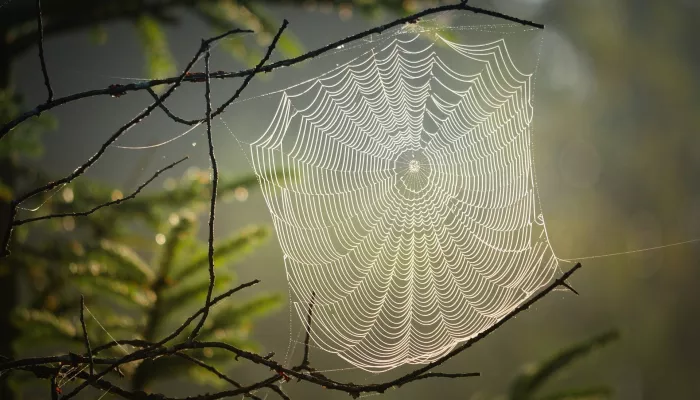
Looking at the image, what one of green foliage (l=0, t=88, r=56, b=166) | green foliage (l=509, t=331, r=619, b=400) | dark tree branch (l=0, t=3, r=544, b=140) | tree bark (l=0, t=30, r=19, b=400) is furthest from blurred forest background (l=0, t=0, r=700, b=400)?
dark tree branch (l=0, t=3, r=544, b=140)

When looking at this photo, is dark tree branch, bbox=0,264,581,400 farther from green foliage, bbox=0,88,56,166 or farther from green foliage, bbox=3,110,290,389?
green foliage, bbox=0,88,56,166

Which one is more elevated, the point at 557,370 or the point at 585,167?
the point at 585,167

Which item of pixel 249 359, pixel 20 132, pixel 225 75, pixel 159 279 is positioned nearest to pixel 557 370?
pixel 159 279

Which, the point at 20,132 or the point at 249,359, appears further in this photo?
the point at 20,132

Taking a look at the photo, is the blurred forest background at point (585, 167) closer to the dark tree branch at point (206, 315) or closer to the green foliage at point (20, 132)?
the green foliage at point (20, 132)

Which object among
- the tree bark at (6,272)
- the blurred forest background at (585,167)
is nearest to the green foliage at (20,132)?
the tree bark at (6,272)

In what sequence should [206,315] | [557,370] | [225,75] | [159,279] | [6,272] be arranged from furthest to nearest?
1. [6,272]
2. [557,370]
3. [159,279]
4. [225,75]
5. [206,315]

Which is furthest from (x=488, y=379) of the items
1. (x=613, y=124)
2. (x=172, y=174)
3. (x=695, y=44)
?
(x=695, y=44)

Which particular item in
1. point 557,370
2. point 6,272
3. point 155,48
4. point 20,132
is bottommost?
point 557,370

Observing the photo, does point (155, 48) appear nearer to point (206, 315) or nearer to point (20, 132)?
point (20, 132)

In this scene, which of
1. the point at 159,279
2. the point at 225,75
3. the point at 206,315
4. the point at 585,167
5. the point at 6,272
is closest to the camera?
the point at 206,315
